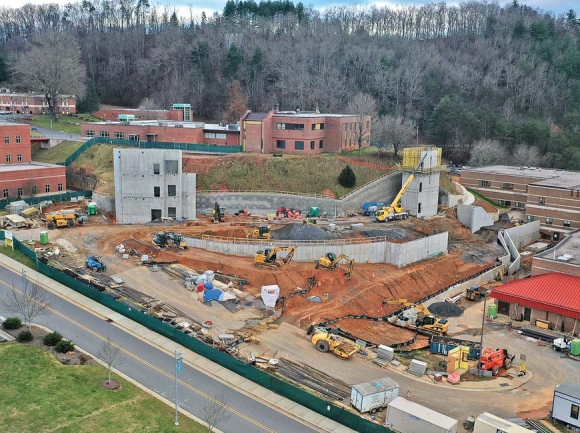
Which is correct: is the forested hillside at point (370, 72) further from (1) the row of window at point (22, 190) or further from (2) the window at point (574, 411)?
(2) the window at point (574, 411)

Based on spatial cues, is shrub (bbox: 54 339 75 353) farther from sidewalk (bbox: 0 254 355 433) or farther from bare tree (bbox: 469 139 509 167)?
bare tree (bbox: 469 139 509 167)

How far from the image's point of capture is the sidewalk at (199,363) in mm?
29328

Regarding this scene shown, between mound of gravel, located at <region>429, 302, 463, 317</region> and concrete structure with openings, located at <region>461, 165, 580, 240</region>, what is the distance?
94.6ft

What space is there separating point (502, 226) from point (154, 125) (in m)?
47.6

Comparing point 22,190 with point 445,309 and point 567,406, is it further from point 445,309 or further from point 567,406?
point 567,406

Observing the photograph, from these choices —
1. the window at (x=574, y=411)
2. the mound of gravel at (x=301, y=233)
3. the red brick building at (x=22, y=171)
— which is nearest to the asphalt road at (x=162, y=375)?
the window at (x=574, y=411)

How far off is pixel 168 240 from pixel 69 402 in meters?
26.5

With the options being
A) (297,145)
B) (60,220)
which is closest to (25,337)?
(60,220)

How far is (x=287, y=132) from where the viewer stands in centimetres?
7581

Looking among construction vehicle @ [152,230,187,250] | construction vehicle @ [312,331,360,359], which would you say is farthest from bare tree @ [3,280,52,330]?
construction vehicle @ [312,331,360,359]

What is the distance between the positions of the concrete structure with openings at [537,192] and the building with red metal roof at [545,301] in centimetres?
2236

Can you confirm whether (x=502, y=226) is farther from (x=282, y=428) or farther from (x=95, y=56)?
(x=95, y=56)

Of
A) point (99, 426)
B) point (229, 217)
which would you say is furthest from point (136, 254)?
point (99, 426)

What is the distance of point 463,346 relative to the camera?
130 feet
